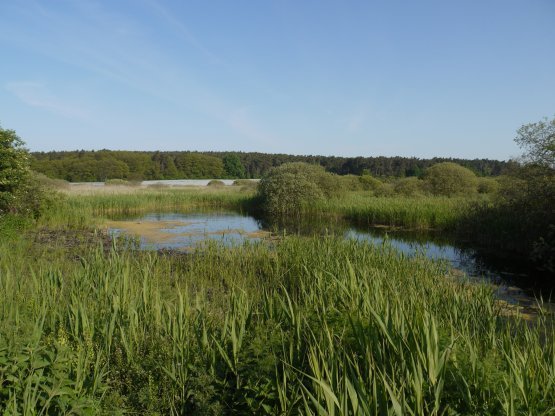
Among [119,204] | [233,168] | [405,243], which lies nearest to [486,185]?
[405,243]

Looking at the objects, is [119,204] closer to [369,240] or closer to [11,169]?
[11,169]

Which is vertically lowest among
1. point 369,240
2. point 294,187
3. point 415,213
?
point 369,240

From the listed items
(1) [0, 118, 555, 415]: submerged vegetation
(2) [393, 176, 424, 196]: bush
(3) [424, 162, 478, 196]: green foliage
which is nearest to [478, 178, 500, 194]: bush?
(3) [424, 162, 478, 196]: green foliage

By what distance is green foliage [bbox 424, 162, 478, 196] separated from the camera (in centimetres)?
2505

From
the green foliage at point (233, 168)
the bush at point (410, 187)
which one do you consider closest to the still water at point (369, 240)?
the bush at point (410, 187)

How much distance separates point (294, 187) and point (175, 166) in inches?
2366

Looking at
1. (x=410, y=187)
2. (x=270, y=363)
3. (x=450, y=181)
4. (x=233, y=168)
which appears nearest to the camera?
(x=270, y=363)

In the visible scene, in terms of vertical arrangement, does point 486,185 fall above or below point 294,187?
above

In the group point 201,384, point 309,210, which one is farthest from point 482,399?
point 309,210

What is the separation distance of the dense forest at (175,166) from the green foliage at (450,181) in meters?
32.9

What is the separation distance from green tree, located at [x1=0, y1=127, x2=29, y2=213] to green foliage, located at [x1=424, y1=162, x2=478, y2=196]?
2125cm

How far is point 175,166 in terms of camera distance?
8088 centimetres

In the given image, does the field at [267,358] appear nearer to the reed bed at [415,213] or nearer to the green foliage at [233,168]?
the reed bed at [415,213]

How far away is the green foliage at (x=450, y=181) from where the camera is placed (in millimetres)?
25047
